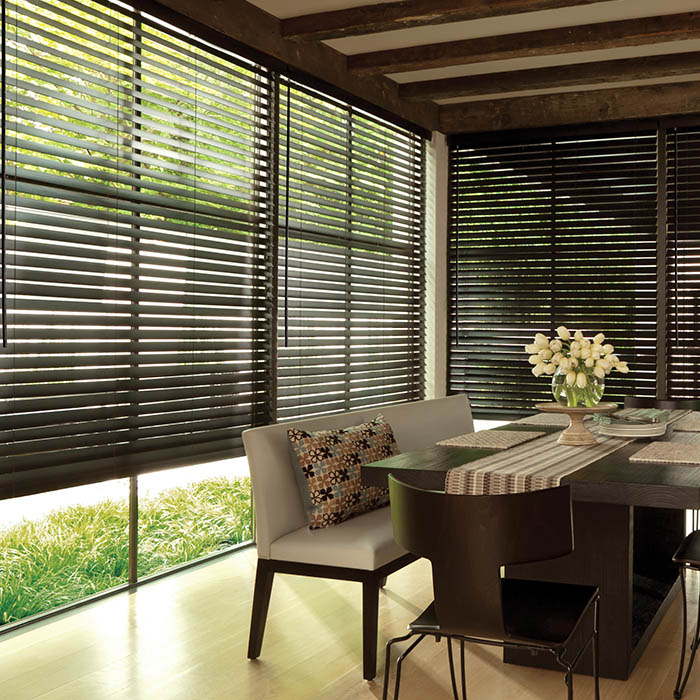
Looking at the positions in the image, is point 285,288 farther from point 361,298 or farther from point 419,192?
point 419,192

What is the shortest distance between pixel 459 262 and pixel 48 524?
3184 millimetres

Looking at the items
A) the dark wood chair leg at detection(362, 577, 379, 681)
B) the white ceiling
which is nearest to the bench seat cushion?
the dark wood chair leg at detection(362, 577, 379, 681)

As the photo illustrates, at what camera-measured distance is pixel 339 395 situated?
5090 mm

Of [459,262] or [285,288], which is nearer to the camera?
[285,288]

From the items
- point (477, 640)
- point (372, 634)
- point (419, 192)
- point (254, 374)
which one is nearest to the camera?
point (477, 640)

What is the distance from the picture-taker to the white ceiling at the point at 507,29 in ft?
13.9

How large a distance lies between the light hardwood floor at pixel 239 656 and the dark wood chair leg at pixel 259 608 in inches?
2.2

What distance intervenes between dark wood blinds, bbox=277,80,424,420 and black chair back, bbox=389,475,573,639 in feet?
8.07

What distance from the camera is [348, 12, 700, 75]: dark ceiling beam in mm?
4316

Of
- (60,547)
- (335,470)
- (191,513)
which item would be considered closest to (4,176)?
(335,470)

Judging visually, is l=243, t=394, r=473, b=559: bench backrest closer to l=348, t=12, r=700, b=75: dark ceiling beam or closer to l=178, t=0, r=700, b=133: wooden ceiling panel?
l=178, t=0, r=700, b=133: wooden ceiling panel

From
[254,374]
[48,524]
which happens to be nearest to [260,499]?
[254,374]

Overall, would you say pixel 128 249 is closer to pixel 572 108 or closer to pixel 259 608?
pixel 259 608

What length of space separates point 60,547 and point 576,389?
3121 millimetres
